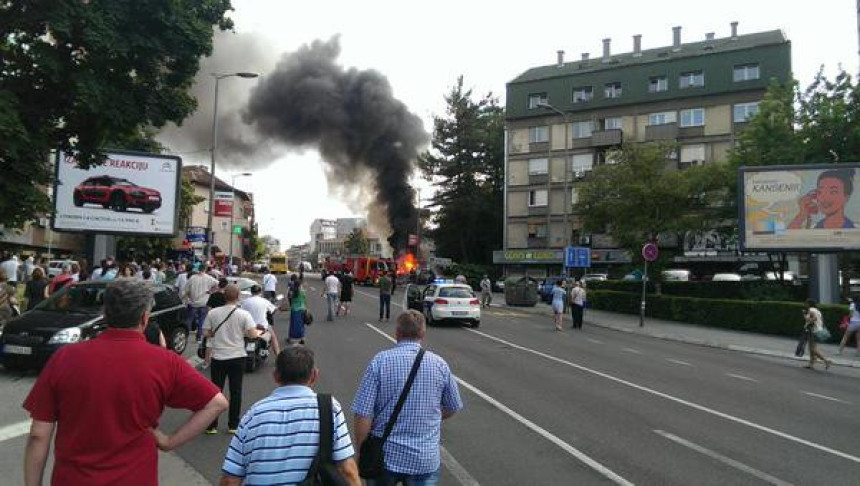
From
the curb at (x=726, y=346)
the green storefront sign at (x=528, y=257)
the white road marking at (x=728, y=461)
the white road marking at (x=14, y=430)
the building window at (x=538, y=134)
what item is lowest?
the curb at (x=726, y=346)

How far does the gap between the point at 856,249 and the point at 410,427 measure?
78.3 ft

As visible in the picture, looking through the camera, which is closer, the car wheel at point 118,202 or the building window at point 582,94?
the car wheel at point 118,202

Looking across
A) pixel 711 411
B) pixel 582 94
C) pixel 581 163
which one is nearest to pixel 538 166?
pixel 581 163

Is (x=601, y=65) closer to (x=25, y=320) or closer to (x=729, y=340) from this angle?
(x=729, y=340)

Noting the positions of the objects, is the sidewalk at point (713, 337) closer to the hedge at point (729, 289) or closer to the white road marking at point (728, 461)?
the hedge at point (729, 289)

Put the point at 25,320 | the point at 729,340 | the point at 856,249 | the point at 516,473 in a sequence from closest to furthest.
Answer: the point at 516,473 → the point at 25,320 → the point at 729,340 → the point at 856,249

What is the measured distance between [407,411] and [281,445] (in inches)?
39.8

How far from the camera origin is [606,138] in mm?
52844

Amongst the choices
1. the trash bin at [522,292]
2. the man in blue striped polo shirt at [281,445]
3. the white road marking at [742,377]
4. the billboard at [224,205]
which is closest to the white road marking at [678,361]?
the white road marking at [742,377]

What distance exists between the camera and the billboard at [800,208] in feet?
73.8

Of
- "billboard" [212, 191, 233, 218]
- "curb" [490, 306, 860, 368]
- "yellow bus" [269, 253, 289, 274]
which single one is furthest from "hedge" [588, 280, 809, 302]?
"yellow bus" [269, 253, 289, 274]

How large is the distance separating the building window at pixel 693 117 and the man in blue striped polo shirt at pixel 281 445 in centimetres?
5301

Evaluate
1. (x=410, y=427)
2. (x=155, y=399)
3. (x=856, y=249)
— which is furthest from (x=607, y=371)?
(x=856, y=249)

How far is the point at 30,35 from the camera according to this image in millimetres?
9844
